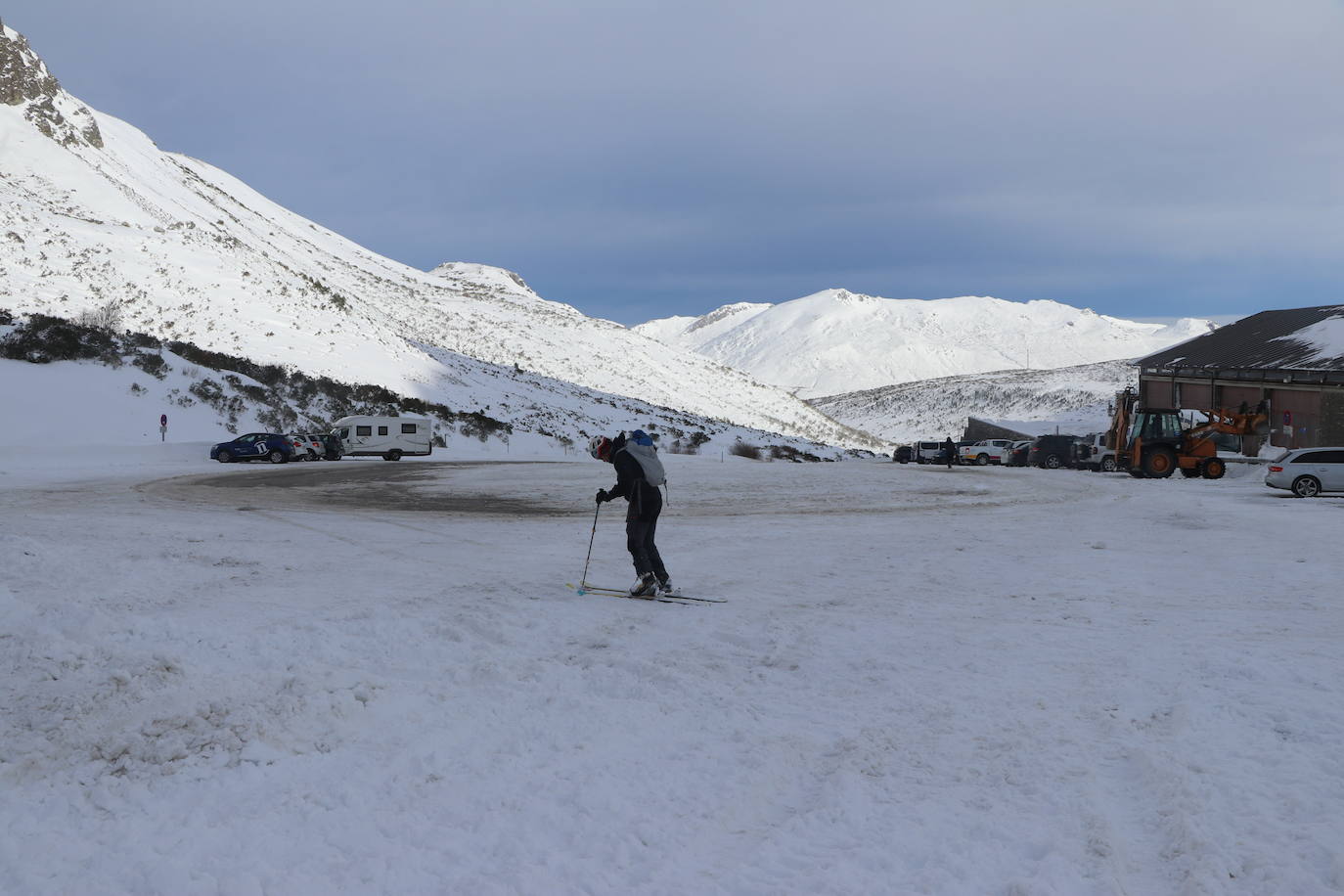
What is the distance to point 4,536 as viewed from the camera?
10.7 meters

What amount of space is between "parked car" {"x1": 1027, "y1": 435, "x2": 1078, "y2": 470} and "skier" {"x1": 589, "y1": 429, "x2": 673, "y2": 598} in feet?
144

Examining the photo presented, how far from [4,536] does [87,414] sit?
33.1 m

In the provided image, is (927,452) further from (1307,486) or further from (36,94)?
(36,94)

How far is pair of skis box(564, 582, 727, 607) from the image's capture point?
944 centimetres

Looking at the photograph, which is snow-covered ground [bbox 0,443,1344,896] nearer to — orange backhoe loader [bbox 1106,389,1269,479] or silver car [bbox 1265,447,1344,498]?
silver car [bbox 1265,447,1344,498]

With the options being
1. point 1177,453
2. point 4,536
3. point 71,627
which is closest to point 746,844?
point 71,627

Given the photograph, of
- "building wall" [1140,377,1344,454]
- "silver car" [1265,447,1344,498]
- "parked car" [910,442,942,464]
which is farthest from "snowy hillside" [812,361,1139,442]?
"silver car" [1265,447,1344,498]

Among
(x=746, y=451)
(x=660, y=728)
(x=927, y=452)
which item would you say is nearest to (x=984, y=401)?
(x=927, y=452)

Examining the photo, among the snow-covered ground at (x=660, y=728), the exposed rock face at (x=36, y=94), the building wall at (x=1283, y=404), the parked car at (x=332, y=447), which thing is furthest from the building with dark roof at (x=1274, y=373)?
the exposed rock face at (x=36, y=94)

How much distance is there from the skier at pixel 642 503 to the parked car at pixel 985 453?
47.8 meters

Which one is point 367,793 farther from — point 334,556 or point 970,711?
point 334,556

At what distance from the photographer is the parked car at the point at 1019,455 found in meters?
51.8

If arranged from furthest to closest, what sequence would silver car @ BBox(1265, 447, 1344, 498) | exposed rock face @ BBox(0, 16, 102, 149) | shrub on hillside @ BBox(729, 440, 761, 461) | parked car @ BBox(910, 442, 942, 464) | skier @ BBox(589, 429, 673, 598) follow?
exposed rock face @ BBox(0, 16, 102, 149) → shrub on hillside @ BBox(729, 440, 761, 461) → parked car @ BBox(910, 442, 942, 464) → silver car @ BBox(1265, 447, 1344, 498) → skier @ BBox(589, 429, 673, 598)

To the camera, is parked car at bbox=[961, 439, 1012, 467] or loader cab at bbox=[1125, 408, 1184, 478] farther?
parked car at bbox=[961, 439, 1012, 467]
